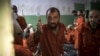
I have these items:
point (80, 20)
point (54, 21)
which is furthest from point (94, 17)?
point (54, 21)

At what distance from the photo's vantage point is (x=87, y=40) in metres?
0.84

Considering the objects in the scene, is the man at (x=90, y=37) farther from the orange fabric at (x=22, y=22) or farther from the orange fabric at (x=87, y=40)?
the orange fabric at (x=22, y=22)

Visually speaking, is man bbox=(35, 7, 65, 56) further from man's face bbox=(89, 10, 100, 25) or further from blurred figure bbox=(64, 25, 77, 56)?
A: man's face bbox=(89, 10, 100, 25)

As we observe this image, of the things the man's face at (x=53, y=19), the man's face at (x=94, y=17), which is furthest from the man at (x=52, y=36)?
the man's face at (x=94, y=17)

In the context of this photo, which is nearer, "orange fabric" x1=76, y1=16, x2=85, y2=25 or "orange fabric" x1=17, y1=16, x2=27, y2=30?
"orange fabric" x1=17, y1=16, x2=27, y2=30

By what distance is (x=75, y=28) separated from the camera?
788 millimetres

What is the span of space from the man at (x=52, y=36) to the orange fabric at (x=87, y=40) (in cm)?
8

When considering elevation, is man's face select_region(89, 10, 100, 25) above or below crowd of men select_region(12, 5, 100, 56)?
above

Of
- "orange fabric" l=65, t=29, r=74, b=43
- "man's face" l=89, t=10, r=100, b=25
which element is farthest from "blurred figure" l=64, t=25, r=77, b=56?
"man's face" l=89, t=10, r=100, b=25

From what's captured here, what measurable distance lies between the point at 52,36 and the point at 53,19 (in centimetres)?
7

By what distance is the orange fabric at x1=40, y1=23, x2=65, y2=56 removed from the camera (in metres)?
0.76

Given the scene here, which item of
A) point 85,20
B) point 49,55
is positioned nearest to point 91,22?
point 85,20

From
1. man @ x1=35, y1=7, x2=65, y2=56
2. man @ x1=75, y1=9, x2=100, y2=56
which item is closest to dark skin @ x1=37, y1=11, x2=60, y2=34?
man @ x1=35, y1=7, x2=65, y2=56

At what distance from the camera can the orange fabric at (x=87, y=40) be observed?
0.81 m
